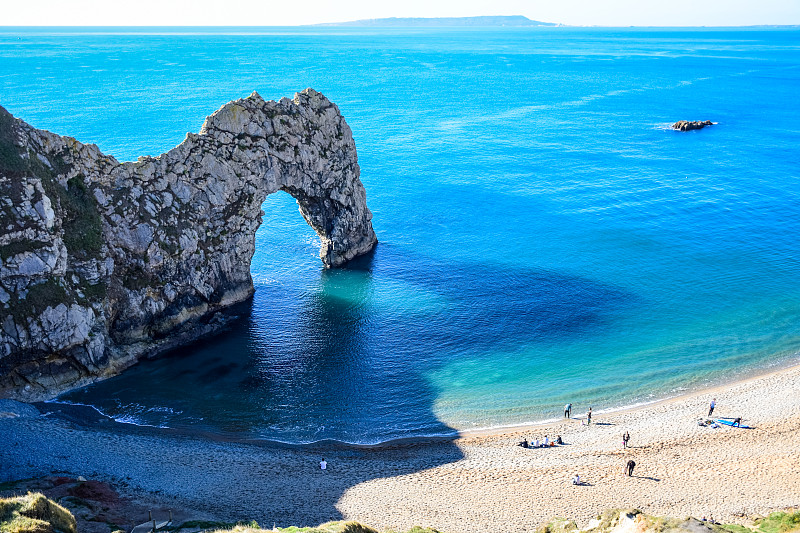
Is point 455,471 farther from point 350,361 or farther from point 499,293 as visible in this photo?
point 499,293

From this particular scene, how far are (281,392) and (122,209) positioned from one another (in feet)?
69.4

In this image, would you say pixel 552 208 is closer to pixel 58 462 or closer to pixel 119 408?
pixel 119 408

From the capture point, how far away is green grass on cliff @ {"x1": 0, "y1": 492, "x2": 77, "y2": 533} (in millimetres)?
28281

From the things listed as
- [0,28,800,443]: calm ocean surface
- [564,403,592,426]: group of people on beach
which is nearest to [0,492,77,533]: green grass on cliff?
[0,28,800,443]: calm ocean surface

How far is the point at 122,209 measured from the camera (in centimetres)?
5575

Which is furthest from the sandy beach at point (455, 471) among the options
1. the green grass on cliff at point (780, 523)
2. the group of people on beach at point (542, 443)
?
the green grass on cliff at point (780, 523)

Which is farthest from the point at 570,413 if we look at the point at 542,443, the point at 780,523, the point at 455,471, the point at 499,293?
the point at 499,293

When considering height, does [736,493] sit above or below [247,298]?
below

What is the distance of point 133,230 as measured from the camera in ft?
184

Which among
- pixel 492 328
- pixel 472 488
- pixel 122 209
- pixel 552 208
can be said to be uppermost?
pixel 122 209

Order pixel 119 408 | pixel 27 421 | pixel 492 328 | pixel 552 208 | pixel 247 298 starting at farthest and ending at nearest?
pixel 552 208 → pixel 247 298 → pixel 492 328 → pixel 119 408 → pixel 27 421

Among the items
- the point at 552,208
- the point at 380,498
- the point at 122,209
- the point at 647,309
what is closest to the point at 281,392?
the point at 380,498

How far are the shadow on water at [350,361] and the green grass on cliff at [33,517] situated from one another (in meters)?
11.7

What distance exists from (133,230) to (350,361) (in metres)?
22.2
